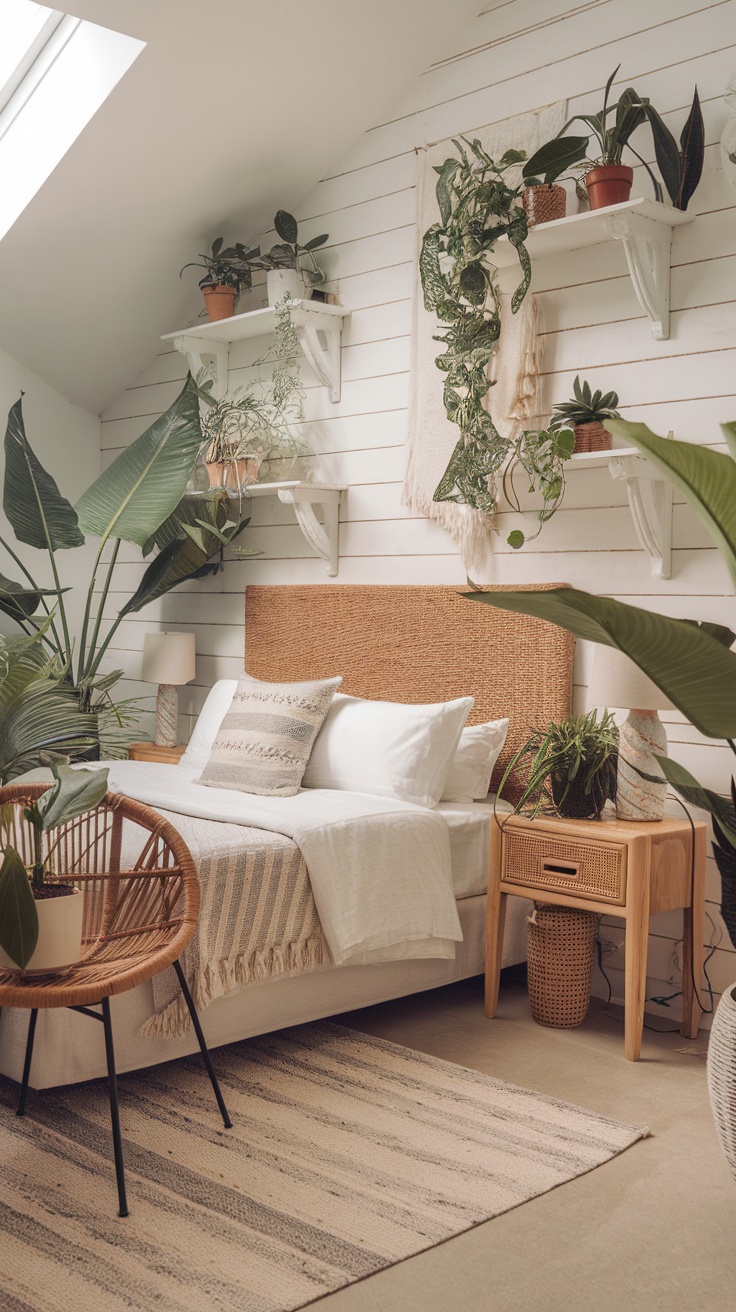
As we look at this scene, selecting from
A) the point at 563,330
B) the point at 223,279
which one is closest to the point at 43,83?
the point at 223,279

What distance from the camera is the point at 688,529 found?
304 cm

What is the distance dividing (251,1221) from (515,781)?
65.7 inches

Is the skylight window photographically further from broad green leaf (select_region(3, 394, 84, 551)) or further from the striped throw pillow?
the striped throw pillow

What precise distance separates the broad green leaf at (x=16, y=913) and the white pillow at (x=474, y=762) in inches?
61.7

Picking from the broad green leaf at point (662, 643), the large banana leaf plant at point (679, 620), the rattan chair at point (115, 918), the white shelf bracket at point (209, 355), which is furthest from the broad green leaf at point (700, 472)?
the white shelf bracket at point (209, 355)

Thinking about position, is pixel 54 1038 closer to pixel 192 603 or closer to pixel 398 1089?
pixel 398 1089

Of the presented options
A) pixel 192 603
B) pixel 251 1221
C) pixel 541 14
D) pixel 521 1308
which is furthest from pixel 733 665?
pixel 192 603

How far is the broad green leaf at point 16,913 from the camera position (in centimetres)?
189

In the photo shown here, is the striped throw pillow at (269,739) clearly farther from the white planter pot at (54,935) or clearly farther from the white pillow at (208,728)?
the white planter pot at (54,935)

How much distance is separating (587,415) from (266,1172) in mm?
2012

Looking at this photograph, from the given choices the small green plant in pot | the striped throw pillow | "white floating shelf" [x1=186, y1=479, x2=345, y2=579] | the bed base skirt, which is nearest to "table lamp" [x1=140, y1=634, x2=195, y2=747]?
"white floating shelf" [x1=186, y1=479, x2=345, y2=579]

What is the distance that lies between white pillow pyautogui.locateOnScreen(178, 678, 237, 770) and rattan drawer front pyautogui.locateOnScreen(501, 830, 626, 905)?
1099 millimetres

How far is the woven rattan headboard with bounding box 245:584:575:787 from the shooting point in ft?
11.0

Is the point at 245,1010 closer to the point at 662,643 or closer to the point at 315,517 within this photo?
the point at 662,643
